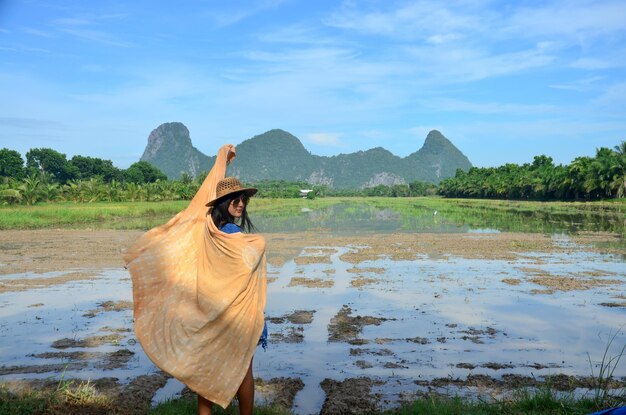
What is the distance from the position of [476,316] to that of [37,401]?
5.07 meters

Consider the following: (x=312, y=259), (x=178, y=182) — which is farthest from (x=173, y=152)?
(x=312, y=259)

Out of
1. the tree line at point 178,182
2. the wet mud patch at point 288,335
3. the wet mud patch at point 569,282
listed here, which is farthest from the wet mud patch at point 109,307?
the tree line at point 178,182

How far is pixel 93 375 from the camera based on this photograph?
15.4ft

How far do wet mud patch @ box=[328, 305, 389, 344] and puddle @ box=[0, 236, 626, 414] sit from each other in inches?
0.5

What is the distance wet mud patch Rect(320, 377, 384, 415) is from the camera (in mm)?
3861

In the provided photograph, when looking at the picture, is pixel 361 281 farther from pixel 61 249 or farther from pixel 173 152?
pixel 173 152

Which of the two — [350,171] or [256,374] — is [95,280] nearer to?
[256,374]

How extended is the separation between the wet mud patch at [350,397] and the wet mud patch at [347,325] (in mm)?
1310

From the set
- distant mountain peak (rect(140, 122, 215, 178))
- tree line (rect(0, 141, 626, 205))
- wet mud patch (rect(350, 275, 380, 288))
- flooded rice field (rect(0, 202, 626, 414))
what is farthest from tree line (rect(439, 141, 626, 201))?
distant mountain peak (rect(140, 122, 215, 178))

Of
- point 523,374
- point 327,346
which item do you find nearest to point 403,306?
point 327,346

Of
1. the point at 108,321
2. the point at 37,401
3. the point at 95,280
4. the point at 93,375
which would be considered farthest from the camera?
the point at 95,280

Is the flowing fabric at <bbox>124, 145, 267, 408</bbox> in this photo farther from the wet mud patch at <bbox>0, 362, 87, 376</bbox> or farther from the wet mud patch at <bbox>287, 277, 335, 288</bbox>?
the wet mud patch at <bbox>287, 277, 335, 288</bbox>

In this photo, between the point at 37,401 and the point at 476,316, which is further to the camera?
the point at 476,316

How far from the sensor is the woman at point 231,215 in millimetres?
3107
